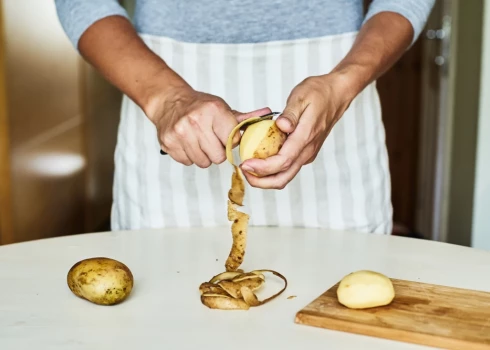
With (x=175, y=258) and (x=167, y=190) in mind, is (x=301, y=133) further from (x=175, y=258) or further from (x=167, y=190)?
(x=167, y=190)

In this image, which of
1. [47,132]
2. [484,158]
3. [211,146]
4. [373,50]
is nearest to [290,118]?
[211,146]

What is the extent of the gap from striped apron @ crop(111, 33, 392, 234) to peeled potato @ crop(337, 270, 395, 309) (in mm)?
517

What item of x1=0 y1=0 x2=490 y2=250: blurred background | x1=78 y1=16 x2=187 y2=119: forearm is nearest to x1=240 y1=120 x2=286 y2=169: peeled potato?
x1=78 y1=16 x2=187 y2=119: forearm

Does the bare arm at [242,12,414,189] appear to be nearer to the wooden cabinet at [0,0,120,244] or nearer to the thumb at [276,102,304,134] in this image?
the thumb at [276,102,304,134]

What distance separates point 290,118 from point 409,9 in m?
0.49

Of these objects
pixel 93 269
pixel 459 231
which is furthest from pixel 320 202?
pixel 459 231

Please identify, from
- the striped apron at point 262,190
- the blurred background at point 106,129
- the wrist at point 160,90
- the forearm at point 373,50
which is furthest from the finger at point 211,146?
the blurred background at point 106,129

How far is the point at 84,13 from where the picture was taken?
1372 millimetres

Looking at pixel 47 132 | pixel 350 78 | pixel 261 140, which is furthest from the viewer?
pixel 47 132

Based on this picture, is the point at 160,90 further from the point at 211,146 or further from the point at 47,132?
the point at 47,132

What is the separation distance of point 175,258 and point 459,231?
206 centimetres

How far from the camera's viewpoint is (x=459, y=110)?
300 centimetres

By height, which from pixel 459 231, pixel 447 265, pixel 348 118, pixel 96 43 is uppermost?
pixel 96 43

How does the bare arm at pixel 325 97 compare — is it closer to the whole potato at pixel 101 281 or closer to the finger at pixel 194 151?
the finger at pixel 194 151
